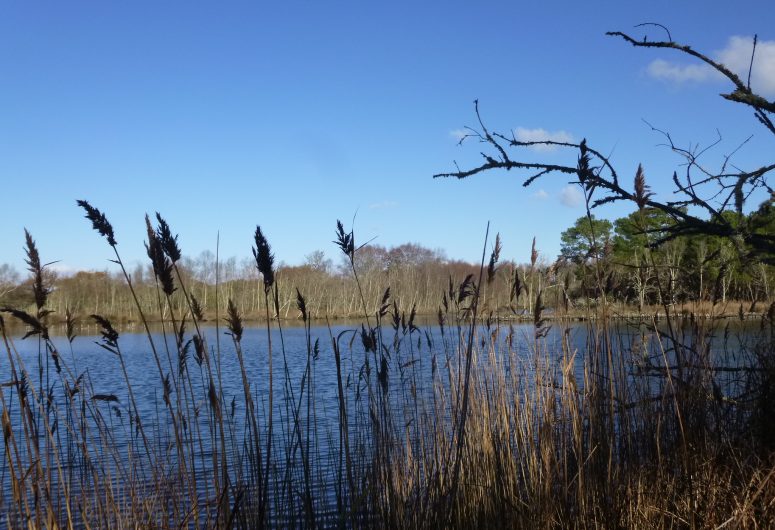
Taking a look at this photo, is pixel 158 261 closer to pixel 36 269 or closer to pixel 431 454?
pixel 36 269

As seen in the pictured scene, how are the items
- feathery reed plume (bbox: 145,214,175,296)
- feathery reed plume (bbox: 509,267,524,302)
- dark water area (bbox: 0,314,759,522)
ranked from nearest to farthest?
feathery reed plume (bbox: 145,214,175,296)
dark water area (bbox: 0,314,759,522)
feathery reed plume (bbox: 509,267,524,302)

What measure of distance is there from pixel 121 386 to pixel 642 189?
11.3 meters

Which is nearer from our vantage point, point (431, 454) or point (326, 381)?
→ point (431, 454)

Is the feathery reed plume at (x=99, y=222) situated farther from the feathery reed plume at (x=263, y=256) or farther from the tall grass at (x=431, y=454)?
the feathery reed plume at (x=263, y=256)

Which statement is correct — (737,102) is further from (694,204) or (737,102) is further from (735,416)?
(735,416)

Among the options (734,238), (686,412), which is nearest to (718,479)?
(686,412)

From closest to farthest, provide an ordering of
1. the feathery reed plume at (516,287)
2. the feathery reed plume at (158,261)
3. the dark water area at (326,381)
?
the feathery reed plume at (158,261)
the dark water area at (326,381)
the feathery reed plume at (516,287)

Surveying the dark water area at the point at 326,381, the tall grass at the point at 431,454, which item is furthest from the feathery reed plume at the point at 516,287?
the dark water area at the point at 326,381

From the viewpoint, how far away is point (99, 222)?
2398 millimetres

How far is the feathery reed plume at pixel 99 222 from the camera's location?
238 cm

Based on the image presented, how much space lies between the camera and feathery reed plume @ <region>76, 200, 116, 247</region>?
2.38 metres

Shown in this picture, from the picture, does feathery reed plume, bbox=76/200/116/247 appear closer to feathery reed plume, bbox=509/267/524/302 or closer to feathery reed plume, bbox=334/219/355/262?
feathery reed plume, bbox=334/219/355/262

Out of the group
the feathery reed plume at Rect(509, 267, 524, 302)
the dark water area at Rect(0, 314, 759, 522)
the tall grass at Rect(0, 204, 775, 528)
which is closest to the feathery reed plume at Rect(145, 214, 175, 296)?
the tall grass at Rect(0, 204, 775, 528)

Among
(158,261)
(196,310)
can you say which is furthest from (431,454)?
(158,261)
